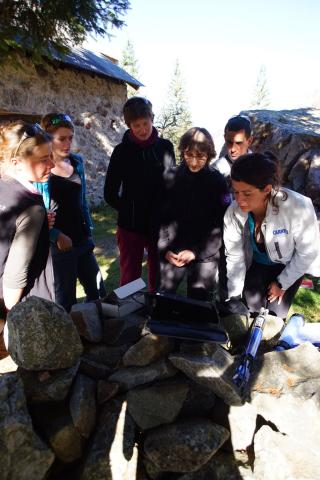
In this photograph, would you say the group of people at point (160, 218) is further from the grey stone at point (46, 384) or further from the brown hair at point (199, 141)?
the grey stone at point (46, 384)

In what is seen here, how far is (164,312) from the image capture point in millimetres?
2086

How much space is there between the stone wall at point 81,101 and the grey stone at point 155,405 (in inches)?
292

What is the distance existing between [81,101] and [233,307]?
325 inches

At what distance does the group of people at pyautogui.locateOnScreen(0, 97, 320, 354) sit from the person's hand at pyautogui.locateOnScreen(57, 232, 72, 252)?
19mm

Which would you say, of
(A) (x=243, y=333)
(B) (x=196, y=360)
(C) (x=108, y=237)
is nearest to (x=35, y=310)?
(B) (x=196, y=360)

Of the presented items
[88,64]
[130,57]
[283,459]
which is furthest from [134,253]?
[130,57]

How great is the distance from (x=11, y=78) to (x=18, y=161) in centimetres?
679

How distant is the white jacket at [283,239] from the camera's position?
229 cm

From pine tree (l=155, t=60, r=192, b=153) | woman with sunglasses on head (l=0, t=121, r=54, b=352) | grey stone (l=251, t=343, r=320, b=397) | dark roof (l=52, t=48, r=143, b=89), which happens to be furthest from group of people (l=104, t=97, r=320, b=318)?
pine tree (l=155, t=60, r=192, b=153)

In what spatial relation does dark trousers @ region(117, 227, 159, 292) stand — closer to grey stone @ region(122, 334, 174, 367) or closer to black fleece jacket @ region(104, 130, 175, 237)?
black fleece jacket @ region(104, 130, 175, 237)

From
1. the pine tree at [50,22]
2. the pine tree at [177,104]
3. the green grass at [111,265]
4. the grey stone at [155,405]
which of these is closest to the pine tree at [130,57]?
the pine tree at [177,104]

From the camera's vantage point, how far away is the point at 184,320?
2059mm

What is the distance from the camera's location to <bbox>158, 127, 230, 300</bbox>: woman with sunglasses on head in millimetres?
2693

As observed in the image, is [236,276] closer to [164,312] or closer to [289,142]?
[164,312]
